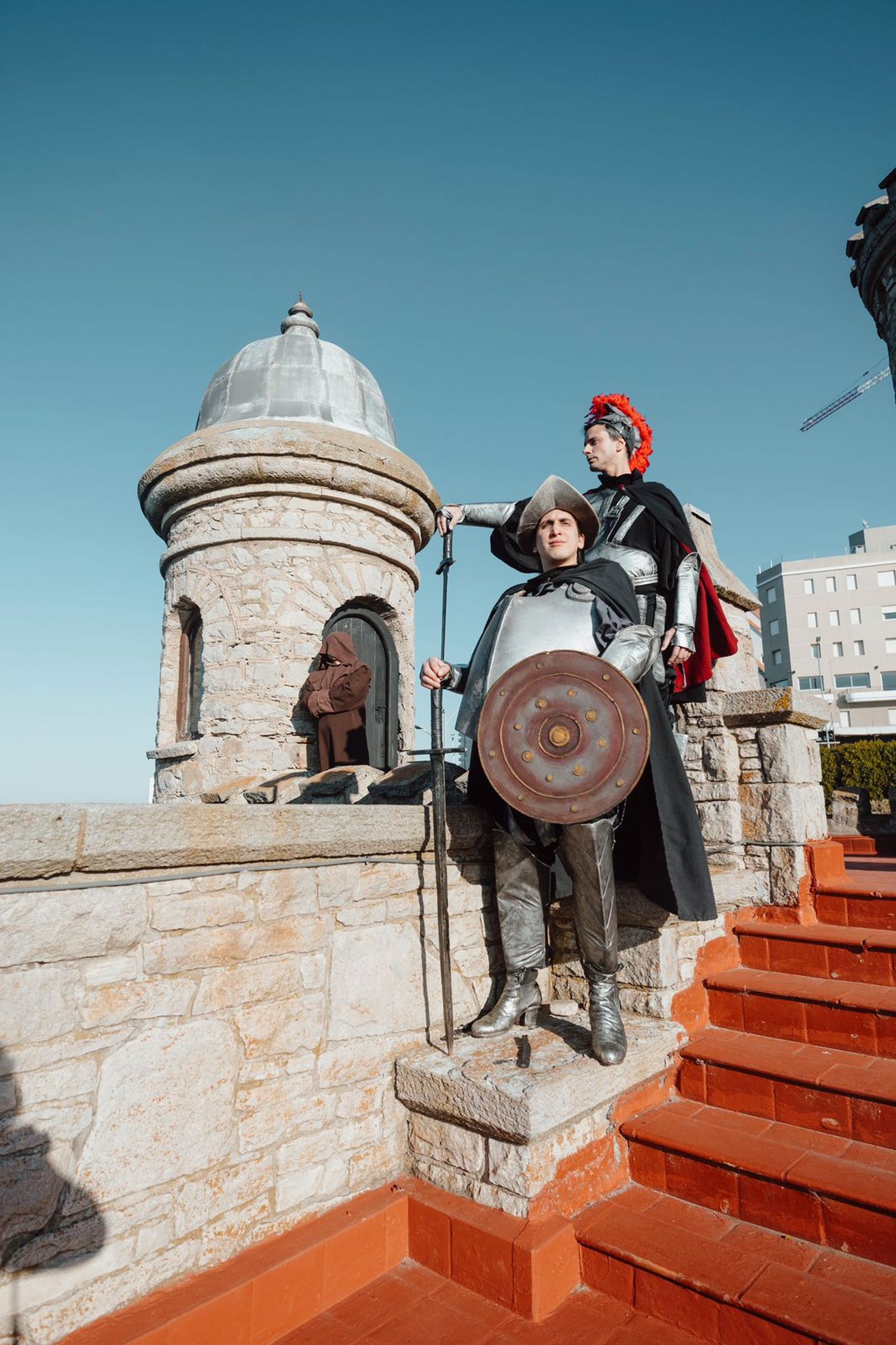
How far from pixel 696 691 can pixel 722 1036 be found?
1.55 metres

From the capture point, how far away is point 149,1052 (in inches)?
88.0

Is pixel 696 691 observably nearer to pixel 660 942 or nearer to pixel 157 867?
pixel 660 942

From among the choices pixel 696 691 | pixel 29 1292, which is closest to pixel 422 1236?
pixel 29 1292

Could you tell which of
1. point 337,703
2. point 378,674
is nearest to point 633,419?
point 337,703

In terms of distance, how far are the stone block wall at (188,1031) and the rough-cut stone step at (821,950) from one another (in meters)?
1.71

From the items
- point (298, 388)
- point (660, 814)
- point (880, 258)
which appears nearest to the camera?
point (660, 814)

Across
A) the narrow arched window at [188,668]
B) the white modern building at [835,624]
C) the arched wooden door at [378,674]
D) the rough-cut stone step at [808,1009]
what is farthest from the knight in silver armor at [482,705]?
the white modern building at [835,624]

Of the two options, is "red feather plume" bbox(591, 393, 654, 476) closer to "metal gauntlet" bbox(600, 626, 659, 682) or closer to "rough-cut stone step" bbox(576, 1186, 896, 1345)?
"metal gauntlet" bbox(600, 626, 659, 682)

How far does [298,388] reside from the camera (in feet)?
27.1

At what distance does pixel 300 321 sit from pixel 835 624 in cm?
6178

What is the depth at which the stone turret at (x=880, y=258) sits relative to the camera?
13555 millimetres

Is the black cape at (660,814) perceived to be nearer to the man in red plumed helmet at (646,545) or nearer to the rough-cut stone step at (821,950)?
the man in red plumed helmet at (646,545)

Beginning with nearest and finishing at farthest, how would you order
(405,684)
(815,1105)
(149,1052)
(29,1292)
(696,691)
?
(29,1292), (149,1052), (815,1105), (696,691), (405,684)

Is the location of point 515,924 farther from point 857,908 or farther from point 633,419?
point 633,419
